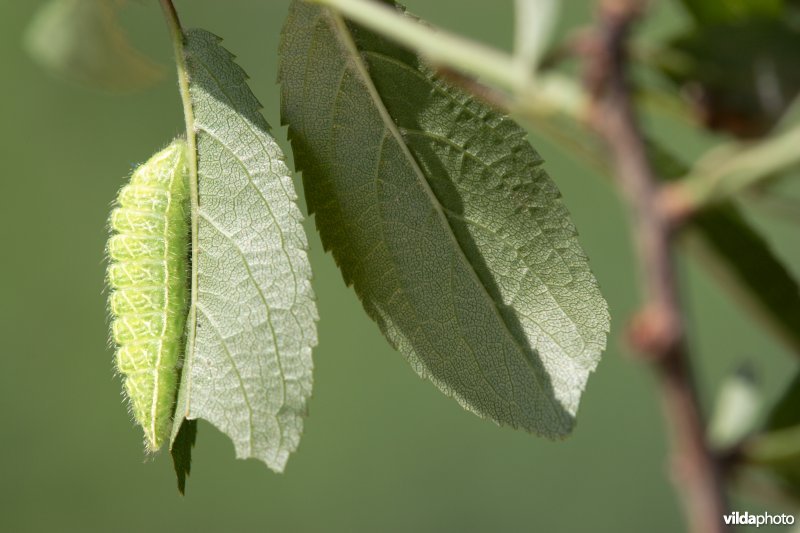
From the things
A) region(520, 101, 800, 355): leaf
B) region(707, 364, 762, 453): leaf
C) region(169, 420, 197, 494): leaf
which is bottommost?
region(169, 420, 197, 494): leaf

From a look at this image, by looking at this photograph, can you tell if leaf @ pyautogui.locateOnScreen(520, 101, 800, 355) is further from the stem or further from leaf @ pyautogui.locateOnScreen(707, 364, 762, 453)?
the stem

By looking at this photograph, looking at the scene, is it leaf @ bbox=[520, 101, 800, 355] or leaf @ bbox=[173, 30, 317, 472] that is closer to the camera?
leaf @ bbox=[520, 101, 800, 355]

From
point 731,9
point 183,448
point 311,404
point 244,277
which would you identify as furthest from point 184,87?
point 311,404

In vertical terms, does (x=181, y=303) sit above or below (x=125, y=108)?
below

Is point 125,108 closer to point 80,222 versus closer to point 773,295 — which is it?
point 80,222

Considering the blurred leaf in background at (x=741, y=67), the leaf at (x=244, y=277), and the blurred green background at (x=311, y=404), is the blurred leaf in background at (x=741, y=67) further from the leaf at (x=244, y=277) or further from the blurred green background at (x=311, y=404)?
the blurred green background at (x=311, y=404)

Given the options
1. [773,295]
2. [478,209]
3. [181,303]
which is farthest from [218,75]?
[773,295]

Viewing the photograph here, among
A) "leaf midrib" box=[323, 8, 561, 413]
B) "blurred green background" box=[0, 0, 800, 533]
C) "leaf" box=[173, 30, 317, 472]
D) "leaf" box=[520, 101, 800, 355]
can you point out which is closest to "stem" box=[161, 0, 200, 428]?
"leaf" box=[173, 30, 317, 472]
